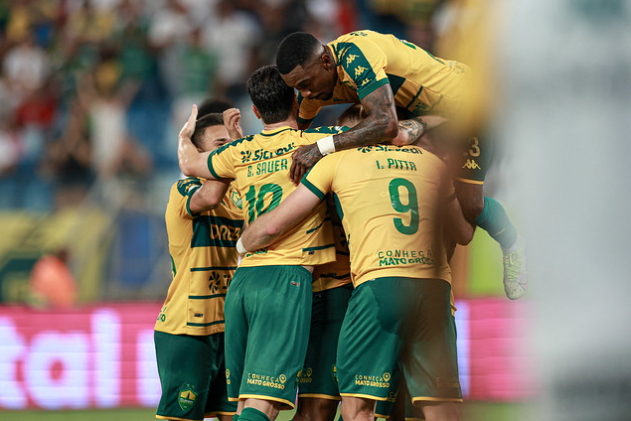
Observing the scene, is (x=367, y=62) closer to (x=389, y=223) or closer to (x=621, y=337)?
(x=389, y=223)

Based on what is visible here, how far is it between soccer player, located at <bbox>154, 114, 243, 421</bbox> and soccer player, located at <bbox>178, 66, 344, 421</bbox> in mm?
506

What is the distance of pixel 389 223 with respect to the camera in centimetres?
353

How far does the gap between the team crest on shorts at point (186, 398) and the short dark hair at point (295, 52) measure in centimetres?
199

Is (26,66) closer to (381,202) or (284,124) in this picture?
(284,124)

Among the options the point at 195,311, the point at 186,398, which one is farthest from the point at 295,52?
the point at 186,398

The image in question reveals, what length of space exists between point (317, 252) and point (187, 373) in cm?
128

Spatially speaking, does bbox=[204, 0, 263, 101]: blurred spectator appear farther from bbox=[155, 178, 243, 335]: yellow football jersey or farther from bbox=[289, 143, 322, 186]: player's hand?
bbox=[289, 143, 322, 186]: player's hand

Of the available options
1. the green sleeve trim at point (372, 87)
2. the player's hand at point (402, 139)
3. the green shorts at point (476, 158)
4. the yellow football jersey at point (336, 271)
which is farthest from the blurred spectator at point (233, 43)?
the green shorts at point (476, 158)

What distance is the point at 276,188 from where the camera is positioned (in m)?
4.00

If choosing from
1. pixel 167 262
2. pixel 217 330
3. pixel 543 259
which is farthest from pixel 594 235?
pixel 167 262

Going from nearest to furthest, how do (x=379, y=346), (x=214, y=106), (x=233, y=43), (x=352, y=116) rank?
(x=379, y=346), (x=352, y=116), (x=214, y=106), (x=233, y=43)

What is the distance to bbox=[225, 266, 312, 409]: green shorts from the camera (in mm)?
3686

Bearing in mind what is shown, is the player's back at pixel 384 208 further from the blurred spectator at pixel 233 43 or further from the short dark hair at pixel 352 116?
the blurred spectator at pixel 233 43

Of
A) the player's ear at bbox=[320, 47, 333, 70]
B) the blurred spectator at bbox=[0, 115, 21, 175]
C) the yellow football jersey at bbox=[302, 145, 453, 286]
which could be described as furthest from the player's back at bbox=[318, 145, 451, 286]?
the blurred spectator at bbox=[0, 115, 21, 175]
